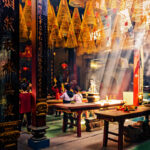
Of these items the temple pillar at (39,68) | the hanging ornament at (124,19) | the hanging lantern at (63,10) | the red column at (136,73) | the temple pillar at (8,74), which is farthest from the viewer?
the red column at (136,73)

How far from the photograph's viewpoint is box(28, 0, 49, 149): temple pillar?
528cm

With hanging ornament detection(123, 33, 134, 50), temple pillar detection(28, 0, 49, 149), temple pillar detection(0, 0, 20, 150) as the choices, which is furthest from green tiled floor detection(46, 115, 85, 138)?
hanging ornament detection(123, 33, 134, 50)

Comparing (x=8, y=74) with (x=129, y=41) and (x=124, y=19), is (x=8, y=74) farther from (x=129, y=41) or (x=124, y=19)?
(x=129, y=41)

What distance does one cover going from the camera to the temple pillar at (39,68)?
5.28 m

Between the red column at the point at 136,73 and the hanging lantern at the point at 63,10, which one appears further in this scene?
the red column at the point at 136,73

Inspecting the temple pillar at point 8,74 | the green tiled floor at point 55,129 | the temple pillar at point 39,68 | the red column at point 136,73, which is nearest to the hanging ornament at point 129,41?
the red column at point 136,73

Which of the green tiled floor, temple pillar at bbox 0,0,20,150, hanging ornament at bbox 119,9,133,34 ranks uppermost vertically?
hanging ornament at bbox 119,9,133,34

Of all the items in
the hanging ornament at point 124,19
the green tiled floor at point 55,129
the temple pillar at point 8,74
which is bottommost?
the green tiled floor at point 55,129

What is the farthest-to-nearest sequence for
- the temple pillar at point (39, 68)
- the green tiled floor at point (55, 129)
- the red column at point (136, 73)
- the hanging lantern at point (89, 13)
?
the red column at point (136, 73)
the green tiled floor at point (55, 129)
the hanging lantern at point (89, 13)
the temple pillar at point (39, 68)

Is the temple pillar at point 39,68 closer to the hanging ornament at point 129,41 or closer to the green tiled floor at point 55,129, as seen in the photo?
the green tiled floor at point 55,129

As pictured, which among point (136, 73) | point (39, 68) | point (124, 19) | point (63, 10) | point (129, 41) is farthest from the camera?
point (129, 41)

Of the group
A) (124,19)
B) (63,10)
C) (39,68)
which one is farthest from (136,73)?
(39,68)

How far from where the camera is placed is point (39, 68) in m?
5.36

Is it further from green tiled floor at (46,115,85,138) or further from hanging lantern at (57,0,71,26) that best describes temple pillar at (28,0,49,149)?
green tiled floor at (46,115,85,138)
